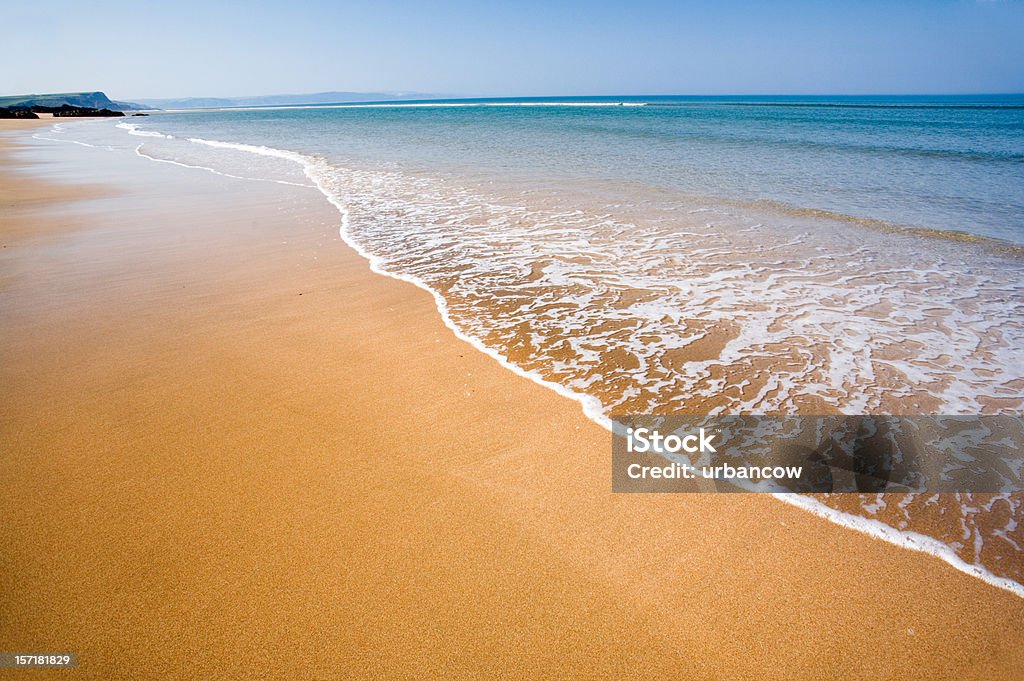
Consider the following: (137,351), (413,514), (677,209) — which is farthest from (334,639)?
(677,209)

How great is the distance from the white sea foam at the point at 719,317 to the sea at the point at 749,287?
22 mm

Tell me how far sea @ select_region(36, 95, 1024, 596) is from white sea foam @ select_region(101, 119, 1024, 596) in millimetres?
22

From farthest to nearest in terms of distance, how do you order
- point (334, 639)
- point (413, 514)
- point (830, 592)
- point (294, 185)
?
point (294, 185) < point (413, 514) < point (830, 592) < point (334, 639)

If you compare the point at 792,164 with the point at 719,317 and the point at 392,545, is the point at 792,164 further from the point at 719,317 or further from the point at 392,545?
the point at 392,545

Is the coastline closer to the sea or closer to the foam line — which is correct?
the sea

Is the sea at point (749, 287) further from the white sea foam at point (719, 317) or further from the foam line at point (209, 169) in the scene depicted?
the foam line at point (209, 169)

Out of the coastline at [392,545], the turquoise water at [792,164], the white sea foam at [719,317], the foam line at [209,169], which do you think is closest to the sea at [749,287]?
the white sea foam at [719,317]

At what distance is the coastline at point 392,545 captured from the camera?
1960 millimetres

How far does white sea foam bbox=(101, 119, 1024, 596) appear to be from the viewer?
3631 millimetres

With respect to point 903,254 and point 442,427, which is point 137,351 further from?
point 903,254

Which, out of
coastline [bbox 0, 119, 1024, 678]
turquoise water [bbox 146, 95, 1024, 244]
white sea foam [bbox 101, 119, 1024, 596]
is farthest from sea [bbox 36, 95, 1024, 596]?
coastline [bbox 0, 119, 1024, 678]

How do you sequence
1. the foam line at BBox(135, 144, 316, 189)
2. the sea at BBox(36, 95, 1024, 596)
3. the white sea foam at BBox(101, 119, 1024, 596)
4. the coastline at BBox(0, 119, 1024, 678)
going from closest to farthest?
the coastline at BBox(0, 119, 1024, 678) < the sea at BBox(36, 95, 1024, 596) < the white sea foam at BBox(101, 119, 1024, 596) < the foam line at BBox(135, 144, 316, 189)

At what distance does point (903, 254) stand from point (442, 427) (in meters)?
7.02

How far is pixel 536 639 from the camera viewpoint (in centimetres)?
200
